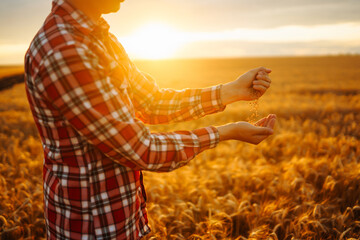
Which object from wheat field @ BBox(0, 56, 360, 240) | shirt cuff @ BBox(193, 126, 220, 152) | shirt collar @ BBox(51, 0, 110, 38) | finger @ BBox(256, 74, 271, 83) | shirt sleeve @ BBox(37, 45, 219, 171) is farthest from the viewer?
wheat field @ BBox(0, 56, 360, 240)

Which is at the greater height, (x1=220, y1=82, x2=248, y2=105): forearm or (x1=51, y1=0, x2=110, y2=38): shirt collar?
(x1=51, y1=0, x2=110, y2=38): shirt collar

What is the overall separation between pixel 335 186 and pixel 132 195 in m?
3.44

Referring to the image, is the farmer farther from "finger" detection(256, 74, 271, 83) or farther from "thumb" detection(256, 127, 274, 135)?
"finger" detection(256, 74, 271, 83)

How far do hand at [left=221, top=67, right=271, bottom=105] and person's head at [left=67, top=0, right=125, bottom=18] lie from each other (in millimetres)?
773

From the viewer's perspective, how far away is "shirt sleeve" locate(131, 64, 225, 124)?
1565 millimetres

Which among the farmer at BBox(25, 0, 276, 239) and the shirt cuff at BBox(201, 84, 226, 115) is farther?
the shirt cuff at BBox(201, 84, 226, 115)

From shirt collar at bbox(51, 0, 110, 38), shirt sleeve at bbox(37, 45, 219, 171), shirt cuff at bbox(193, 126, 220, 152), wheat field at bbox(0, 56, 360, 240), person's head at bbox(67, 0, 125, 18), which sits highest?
person's head at bbox(67, 0, 125, 18)

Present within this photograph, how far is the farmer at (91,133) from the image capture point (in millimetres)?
991

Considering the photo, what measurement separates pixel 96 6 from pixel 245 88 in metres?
0.94

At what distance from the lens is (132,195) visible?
4.23 ft

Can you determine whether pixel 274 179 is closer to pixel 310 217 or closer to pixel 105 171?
pixel 310 217

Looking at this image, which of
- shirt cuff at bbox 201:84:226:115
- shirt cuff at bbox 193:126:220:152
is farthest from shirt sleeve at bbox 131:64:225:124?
shirt cuff at bbox 193:126:220:152

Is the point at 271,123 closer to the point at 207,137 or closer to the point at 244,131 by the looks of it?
the point at 244,131

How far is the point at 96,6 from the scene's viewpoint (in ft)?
3.75
